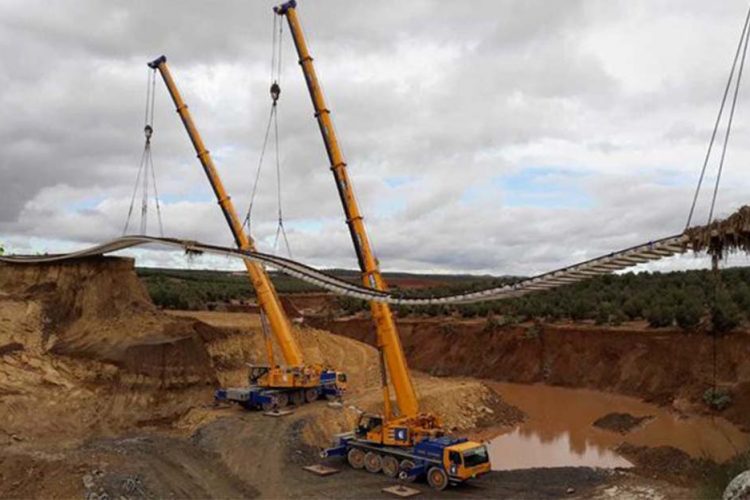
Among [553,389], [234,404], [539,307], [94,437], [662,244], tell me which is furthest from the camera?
[539,307]

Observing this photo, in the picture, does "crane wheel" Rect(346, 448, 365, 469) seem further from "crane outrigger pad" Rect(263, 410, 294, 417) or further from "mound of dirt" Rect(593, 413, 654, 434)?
"mound of dirt" Rect(593, 413, 654, 434)

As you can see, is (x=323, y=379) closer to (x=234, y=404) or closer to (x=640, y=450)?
(x=234, y=404)

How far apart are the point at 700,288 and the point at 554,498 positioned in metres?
33.4

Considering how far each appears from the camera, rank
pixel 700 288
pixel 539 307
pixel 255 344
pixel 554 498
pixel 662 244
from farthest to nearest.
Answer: pixel 539 307
pixel 700 288
pixel 255 344
pixel 554 498
pixel 662 244

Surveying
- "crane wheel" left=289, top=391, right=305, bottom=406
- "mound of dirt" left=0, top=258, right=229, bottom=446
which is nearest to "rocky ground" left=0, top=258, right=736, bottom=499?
"mound of dirt" left=0, top=258, right=229, bottom=446

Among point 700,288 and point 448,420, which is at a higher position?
point 700,288

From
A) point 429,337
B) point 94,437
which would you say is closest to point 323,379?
point 94,437

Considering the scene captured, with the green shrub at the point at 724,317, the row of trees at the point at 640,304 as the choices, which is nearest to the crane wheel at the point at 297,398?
the row of trees at the point at 640,304

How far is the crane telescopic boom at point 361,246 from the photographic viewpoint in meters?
20.8

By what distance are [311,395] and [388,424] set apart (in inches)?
401

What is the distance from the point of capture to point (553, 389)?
143 feet

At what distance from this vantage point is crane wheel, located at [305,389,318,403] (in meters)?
30.9

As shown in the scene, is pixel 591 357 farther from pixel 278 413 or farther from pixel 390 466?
pixel 390 466

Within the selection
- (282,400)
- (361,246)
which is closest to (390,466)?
(361,246)
